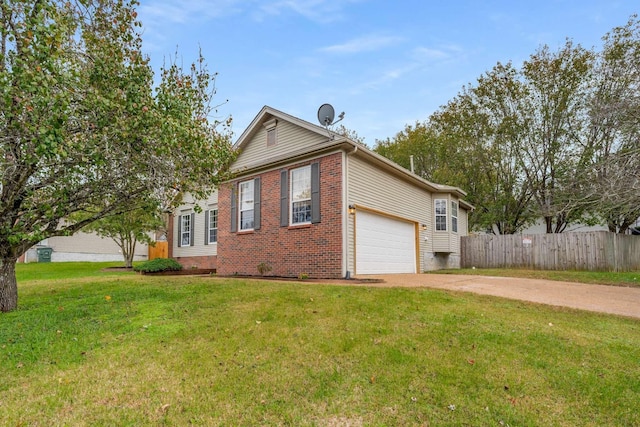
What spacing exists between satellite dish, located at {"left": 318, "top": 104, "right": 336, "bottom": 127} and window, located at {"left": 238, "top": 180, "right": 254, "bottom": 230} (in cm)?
351

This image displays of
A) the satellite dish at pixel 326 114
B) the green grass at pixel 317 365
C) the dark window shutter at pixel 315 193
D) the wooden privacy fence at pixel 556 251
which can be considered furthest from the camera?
the wooden privacy fence at pixel 556 251

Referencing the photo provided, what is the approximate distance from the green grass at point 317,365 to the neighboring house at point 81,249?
2268 cm

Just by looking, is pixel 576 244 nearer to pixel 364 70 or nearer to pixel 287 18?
pixel 364 70

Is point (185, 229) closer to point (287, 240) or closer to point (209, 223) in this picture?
point (209, 223)

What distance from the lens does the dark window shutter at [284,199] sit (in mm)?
11414

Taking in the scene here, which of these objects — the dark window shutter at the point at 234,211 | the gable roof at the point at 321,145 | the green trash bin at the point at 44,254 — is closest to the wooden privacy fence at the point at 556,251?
the gable roof at the point at 321,145

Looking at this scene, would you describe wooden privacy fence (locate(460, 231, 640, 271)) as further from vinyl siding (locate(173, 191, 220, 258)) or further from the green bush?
the green bush

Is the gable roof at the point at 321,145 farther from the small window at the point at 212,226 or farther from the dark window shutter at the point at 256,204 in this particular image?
the small window at the point at 212,226

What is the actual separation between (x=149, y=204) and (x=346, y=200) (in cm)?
534

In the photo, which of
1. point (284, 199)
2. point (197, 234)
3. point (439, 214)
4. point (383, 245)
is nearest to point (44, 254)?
point (197, 234)

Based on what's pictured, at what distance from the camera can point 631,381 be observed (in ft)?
11.5

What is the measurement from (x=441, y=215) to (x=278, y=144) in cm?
831

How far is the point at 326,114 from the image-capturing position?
11.6 meters

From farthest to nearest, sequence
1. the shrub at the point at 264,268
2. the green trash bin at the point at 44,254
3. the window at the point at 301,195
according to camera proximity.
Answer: the green trash bin at the point at 44,254, the shrub at the point at 264,268, the window at the point at 301,195
